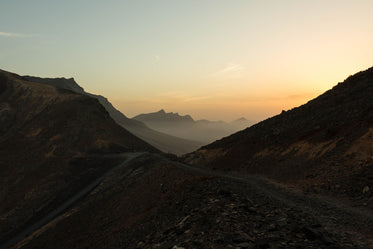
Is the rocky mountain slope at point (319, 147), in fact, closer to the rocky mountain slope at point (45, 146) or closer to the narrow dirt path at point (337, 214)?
the narrow dirt path at point (337, 214)

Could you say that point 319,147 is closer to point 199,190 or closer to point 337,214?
point 337,214

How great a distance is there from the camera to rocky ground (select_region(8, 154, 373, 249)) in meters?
11.3

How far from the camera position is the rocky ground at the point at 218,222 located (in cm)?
1130

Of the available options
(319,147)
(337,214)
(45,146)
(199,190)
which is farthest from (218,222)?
(45,146)

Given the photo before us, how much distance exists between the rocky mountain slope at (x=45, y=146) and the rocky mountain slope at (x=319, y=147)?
73.4ft

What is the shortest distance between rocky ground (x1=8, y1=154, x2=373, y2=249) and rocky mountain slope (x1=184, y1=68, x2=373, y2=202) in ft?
10.3

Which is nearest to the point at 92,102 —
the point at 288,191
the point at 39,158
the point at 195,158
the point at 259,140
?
the point at 39,158

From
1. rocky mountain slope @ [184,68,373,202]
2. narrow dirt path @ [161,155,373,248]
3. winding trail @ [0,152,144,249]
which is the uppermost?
rocky mountain slope @ [184,68,373,202]

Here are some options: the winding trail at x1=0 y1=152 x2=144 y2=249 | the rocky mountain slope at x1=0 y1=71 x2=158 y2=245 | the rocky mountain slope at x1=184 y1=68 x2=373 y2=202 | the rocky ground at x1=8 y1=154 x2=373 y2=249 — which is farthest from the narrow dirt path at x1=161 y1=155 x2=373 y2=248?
the rocky mountain slope at x1=0 y1=71 x2=158 y2=245

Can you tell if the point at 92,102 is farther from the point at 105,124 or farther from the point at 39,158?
the point at 39,158

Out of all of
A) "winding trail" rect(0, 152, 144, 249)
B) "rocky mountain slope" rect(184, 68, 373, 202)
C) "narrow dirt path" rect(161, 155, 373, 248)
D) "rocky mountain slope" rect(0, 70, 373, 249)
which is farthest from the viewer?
"winding trail" rect(0, 152, 144, 249)

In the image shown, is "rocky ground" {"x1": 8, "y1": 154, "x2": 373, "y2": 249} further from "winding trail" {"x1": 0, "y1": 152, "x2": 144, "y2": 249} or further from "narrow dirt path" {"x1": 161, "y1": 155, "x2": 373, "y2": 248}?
"winding trail" {"x1": 0, "y1": 152, "x2": 144, "y2": 249}

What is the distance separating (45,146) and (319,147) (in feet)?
193

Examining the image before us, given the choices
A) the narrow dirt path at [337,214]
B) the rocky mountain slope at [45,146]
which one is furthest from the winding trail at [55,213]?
the narrow dirt path at [337,214]
